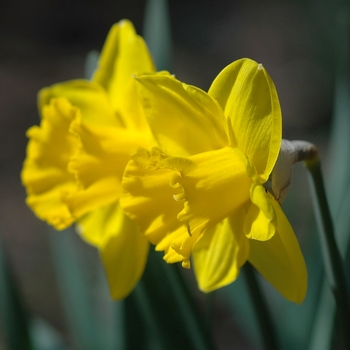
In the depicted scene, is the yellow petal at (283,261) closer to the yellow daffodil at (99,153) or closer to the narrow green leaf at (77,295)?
the yellow daffodil at (99,153)

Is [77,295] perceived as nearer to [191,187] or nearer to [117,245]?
[117,245]

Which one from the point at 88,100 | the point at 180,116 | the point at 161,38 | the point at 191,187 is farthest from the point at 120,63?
the point at 191,187

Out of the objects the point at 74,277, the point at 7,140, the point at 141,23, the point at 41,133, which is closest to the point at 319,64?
the point at 141,23

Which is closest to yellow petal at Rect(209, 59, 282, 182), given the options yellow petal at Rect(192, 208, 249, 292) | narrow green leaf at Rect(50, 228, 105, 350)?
yellow petal at Rect(192, 208, 249, 292)

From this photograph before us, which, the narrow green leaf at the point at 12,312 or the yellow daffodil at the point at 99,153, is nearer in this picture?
the yellow daffodil at the point at 99,153

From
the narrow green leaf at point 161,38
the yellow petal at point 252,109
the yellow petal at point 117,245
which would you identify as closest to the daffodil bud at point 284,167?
the yellow petal at point 252,109

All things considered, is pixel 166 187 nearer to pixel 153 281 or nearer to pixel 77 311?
pixel 153 281
